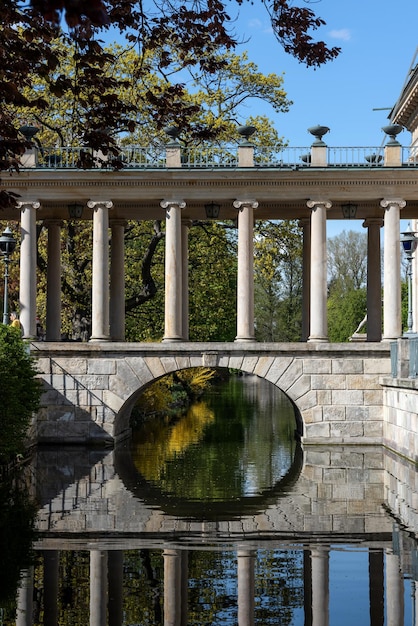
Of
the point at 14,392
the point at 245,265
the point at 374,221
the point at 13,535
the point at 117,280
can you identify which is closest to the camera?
the point at 13,535

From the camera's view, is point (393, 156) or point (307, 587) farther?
point (393, 156)

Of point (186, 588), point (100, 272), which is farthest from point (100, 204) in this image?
point (186, 588)

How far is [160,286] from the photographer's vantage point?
1923 inches

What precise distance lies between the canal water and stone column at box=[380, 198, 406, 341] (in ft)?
17.4

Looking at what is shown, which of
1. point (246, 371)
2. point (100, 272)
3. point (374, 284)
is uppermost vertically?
point (100, 272)

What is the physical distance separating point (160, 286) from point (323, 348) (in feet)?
52.7

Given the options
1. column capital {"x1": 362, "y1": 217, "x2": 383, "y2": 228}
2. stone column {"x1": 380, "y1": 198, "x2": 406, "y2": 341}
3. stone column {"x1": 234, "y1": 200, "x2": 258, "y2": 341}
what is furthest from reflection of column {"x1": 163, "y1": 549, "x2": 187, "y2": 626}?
column capital {"x1": 362, "y1": 217, "x2": 383, "y2": 228}

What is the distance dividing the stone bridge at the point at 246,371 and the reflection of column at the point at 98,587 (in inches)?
742

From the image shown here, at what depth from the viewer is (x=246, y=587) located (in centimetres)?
1332

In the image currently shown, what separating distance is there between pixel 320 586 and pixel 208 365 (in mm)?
20970

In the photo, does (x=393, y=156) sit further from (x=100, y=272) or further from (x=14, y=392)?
(x=14, y=392)

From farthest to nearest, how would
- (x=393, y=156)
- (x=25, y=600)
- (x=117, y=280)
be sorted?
1. (x=117, y=280)
2. (x=393, y=156)
3. (x=25, y=600)

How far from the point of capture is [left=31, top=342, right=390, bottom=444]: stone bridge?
112 ft

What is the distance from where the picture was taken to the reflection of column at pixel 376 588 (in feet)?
38.7
